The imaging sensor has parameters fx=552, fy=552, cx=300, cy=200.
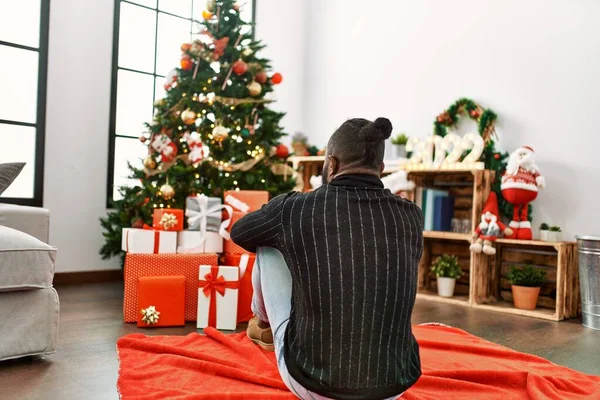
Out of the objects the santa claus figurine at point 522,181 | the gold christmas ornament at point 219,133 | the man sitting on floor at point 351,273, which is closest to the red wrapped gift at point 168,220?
the gold christmas ornament at point 219,133

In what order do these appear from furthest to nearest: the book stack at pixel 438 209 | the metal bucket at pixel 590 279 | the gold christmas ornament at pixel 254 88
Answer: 1. the book stack at pixel 438 209
2. the gold christmas ornament at pixel 254 88
3. the metal bucket at pixel 590 279

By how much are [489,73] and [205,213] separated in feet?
8.33

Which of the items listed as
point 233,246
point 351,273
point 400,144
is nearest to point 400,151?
point 400,144

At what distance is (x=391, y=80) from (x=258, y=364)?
11.2 feet

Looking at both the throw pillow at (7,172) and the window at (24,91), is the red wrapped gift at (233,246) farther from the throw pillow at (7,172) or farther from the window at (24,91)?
the window at (24,91)

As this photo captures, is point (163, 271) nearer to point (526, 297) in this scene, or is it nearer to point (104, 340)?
point (104, 340)

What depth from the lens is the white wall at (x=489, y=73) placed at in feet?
12.5

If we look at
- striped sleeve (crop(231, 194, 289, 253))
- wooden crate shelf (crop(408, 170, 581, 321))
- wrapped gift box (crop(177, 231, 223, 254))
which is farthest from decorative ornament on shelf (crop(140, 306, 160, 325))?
wooden crate shelf (crop(408, 170, 581, 321))

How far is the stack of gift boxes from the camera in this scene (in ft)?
9.11

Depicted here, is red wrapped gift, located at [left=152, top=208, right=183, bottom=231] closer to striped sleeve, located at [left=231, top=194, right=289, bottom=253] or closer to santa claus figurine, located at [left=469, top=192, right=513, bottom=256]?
striped sleeve, located at [left=231, top=194, right=289, bottom=253]

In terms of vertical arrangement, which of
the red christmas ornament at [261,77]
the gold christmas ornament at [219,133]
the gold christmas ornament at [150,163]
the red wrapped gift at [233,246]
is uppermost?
the red christmas ornament at [261,77]

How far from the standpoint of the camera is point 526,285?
3777 mm

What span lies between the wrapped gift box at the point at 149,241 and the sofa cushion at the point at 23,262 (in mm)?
843

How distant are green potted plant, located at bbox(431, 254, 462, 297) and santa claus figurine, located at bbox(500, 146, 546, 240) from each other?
0.53 m
